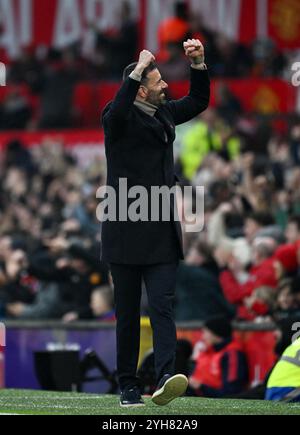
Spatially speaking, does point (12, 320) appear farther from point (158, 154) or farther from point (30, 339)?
point (158, 154)

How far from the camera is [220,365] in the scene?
14523 millimetres

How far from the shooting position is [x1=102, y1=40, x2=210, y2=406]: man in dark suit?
10.4 m

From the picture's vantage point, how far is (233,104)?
76.0 feet

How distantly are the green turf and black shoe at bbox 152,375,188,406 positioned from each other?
0.22ft

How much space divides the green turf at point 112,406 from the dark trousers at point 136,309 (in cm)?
32

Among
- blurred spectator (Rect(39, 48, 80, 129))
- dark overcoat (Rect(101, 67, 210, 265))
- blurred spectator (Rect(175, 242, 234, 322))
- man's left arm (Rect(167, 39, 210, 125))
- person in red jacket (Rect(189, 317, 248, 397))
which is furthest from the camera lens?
blurred spectator (Rect(39, 48, 80, 129))

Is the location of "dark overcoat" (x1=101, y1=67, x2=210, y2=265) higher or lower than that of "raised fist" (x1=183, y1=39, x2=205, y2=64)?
lower

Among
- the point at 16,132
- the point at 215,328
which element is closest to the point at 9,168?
the point at 16,132

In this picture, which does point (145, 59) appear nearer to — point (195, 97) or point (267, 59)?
point (195, 97)

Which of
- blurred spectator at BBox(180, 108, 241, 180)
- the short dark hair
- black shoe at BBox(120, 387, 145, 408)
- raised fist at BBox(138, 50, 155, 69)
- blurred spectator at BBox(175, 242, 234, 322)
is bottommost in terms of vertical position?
blurred spectator at BBox(175, 242, 234, 322)

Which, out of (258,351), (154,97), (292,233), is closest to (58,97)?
(292,233)

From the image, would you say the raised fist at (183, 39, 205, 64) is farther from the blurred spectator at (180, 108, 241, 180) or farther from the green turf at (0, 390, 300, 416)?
the blurred spectator at (180, 108, 241, 180)

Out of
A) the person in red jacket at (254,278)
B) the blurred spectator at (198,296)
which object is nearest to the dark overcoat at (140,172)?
the person in red jacket at (254,278)

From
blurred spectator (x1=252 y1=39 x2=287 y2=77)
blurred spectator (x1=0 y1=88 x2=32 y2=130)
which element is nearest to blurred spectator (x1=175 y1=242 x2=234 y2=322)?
blurred spectator (x1=252 y1=39 x2=287 y2=77)
